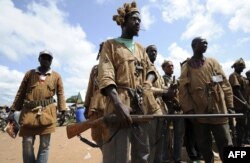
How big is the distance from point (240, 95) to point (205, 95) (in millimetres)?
3368

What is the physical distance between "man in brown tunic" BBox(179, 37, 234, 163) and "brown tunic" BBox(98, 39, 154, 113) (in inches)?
74.1

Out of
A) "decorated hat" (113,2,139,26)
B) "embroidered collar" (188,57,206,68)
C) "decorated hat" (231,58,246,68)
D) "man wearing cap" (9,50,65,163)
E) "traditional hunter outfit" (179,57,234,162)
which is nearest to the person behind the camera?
"decorated hat" (113,2,139,26)

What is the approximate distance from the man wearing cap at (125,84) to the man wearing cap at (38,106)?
2.56 meters

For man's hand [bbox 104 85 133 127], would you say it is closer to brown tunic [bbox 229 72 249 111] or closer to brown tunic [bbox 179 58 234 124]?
brown tunic [bbox 179 58 234 124]

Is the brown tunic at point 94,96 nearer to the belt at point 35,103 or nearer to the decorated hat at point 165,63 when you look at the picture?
the belt at point 35,103

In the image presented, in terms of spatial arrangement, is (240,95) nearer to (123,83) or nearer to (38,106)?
(38,106)

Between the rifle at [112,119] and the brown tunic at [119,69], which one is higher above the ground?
the brown tunic at [119,69]

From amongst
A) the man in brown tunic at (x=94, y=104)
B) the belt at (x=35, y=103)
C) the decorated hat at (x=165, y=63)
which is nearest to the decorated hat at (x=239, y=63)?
the decorated hat at (x=165, y=63)

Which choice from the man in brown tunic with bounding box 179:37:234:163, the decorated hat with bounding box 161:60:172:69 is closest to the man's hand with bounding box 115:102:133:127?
the man in brown tunic with bounding box 179:37:234:163

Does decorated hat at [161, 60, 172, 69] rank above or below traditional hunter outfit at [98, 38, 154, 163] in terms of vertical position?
above

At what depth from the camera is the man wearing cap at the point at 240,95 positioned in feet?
26.8

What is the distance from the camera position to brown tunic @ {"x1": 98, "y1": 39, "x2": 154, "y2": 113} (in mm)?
3391

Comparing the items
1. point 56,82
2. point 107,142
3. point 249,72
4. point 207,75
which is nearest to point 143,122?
point 107,142

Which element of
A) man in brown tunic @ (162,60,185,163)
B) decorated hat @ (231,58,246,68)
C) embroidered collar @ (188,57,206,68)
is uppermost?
decorated hat @ (231,58,246,68)
